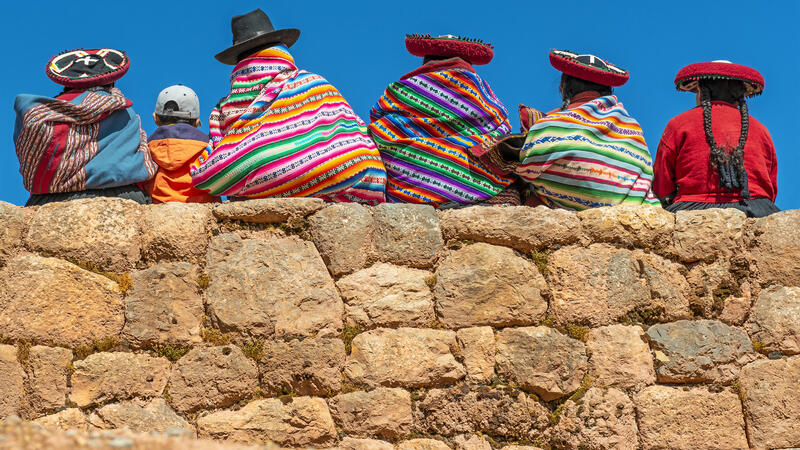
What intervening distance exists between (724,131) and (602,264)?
112 cm

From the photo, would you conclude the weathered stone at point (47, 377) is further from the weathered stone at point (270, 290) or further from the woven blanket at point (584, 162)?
the woven blanket at point (584, 162)

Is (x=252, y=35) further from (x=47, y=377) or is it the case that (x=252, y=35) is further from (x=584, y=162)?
(x=47, y=377)

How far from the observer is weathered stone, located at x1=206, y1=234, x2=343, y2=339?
4.87 metres

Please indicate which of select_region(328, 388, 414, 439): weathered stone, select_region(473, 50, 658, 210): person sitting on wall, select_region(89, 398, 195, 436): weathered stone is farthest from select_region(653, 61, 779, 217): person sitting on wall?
select_region(89, 398, 195, 436): weathered stone

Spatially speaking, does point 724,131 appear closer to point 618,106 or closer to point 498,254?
point 618,106

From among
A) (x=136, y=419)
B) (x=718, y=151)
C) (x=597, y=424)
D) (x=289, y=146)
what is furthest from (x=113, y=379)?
(x=718, y=151)

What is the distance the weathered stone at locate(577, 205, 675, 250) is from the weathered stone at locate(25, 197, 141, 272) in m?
2.13

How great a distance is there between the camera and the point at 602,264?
16.7 ft

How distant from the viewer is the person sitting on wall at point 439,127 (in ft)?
18.2

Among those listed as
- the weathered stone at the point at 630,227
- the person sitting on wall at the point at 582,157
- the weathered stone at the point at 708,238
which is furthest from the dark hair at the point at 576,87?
the weathered stone at the point at 708,238

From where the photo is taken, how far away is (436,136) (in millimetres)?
5641

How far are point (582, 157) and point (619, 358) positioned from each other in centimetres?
107

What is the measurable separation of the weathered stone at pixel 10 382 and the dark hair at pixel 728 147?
349 centimetres

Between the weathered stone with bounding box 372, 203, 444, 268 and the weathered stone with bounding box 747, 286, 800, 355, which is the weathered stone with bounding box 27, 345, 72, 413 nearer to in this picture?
the weathered stone with bounding box 372, 203, 444, 268
